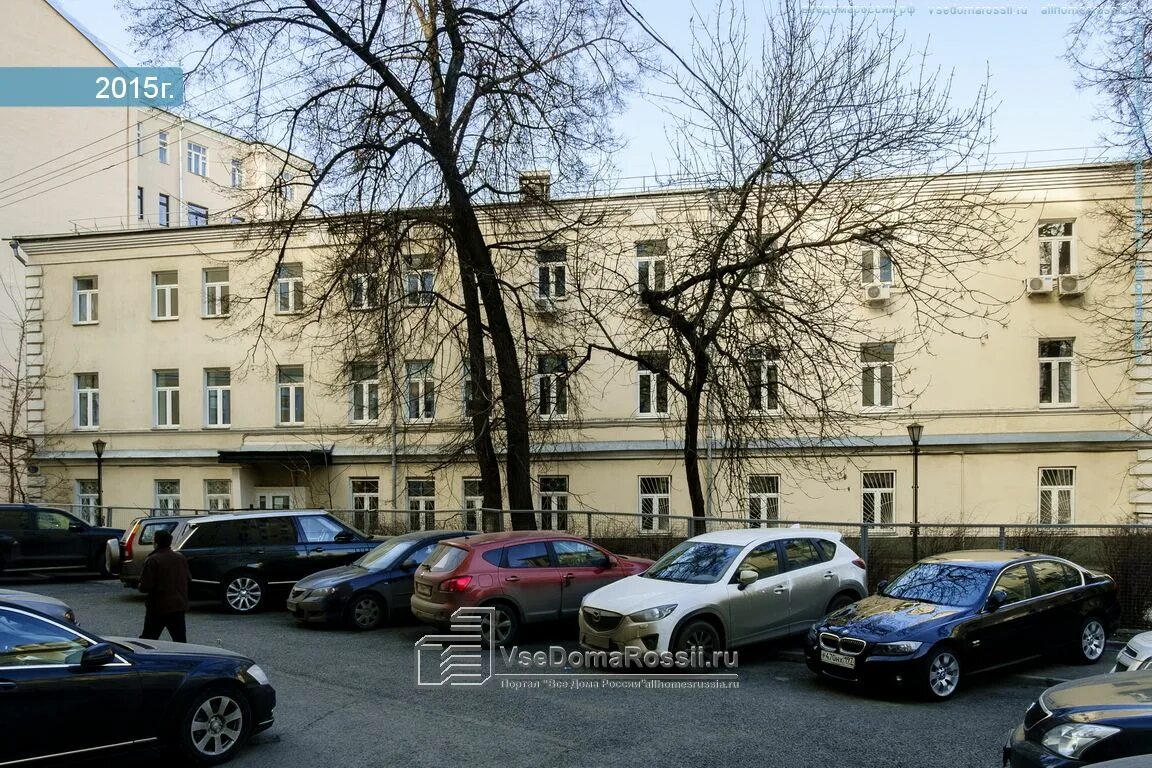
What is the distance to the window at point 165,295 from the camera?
32.0m

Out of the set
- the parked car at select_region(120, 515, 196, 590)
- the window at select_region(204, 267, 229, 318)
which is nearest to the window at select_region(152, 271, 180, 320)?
the window at select_region(204, 267, 229, 318)

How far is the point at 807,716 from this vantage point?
9.22m

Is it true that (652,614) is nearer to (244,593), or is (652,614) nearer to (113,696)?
(113,696)

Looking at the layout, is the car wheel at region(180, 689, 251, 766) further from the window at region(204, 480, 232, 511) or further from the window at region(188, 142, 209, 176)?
the window at region(188, 142, 209, 176)

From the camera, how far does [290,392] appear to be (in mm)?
31078

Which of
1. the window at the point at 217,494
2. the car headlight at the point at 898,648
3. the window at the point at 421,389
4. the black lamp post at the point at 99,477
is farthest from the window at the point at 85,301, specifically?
the car headlight at the point at 898,648

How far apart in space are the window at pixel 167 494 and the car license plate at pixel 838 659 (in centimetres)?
2683

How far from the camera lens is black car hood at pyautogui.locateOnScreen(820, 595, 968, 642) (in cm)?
1005

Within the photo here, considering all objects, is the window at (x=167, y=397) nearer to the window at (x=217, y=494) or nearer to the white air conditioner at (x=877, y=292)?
the window at (x=217, y=494)

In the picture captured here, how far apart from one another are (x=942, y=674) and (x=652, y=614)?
3287mm

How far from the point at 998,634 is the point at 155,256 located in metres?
30.1

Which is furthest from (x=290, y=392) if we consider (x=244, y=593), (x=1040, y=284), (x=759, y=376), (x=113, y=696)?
(x=113, y=696)

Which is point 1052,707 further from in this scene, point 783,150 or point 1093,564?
point 783,150

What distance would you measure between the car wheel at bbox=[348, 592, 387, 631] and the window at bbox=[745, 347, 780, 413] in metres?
7.71
